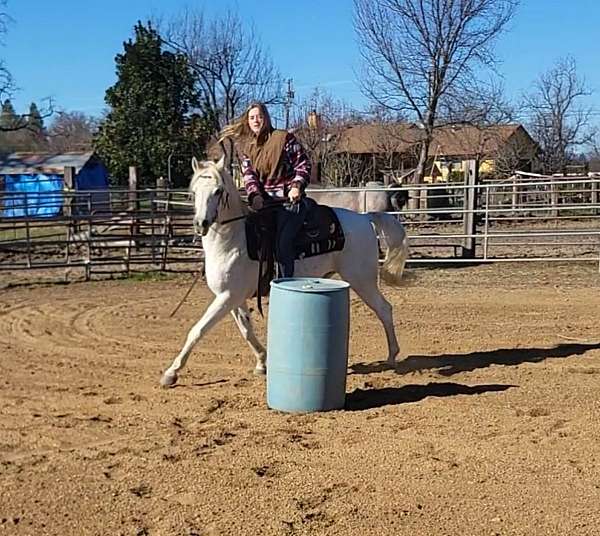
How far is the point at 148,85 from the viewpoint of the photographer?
→ 30828 millimetres

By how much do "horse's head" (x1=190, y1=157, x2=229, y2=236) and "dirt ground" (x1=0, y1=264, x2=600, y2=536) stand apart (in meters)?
1.28

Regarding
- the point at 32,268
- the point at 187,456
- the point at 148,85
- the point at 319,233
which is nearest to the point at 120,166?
the point at 148,85

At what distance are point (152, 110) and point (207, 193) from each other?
25959 millimetres

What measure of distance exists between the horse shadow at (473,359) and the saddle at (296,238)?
1.06 meters

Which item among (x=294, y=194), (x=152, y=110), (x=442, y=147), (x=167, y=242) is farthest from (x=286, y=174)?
(x=442, y=147)

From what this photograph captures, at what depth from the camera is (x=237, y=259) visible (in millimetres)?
6387

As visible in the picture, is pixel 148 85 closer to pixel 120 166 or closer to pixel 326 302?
pixel 120 166

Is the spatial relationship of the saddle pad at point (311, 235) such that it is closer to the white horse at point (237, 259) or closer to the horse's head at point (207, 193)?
the white horse at point (237, 259)

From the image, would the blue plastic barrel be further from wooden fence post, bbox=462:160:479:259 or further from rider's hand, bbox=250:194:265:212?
wooden fence post, bbox=462:160:479:259

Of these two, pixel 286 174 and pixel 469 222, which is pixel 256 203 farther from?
pixel 469 222

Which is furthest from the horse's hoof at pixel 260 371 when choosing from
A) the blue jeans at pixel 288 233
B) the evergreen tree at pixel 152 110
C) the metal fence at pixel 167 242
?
the evergreen tree at pixel 152 110

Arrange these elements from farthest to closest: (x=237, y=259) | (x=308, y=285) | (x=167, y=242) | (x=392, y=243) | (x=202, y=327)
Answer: (x=167, y=242)
(x=392, y=243)
(x=237, y=259)
(x=202, y=327)
(x=308, y=285)

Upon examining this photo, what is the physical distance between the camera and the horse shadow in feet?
23.0

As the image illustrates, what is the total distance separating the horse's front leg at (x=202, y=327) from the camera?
6.23 meters
